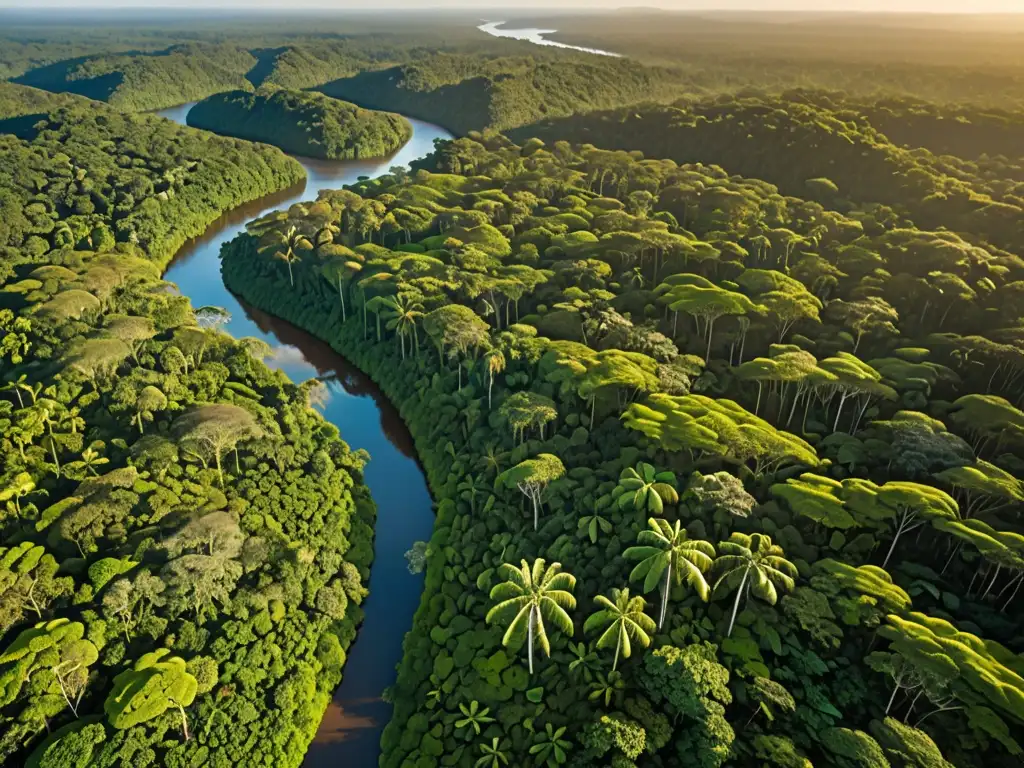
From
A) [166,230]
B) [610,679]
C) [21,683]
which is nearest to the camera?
[21,683]

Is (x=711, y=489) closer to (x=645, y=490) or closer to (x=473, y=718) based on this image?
(x=645, y=490)

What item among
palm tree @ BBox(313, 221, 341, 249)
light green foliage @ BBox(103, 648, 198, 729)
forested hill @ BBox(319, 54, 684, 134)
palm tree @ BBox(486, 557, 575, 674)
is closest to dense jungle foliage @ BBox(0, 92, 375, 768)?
light green foliage @ BBox(103, 648, 198, 729)

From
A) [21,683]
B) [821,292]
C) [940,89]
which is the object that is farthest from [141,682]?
[940,89]

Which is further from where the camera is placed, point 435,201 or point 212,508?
point 435,201

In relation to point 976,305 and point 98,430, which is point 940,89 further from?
point 98,430

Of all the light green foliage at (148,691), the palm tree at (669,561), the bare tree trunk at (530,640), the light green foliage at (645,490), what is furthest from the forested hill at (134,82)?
the palm tree at (669,561)
